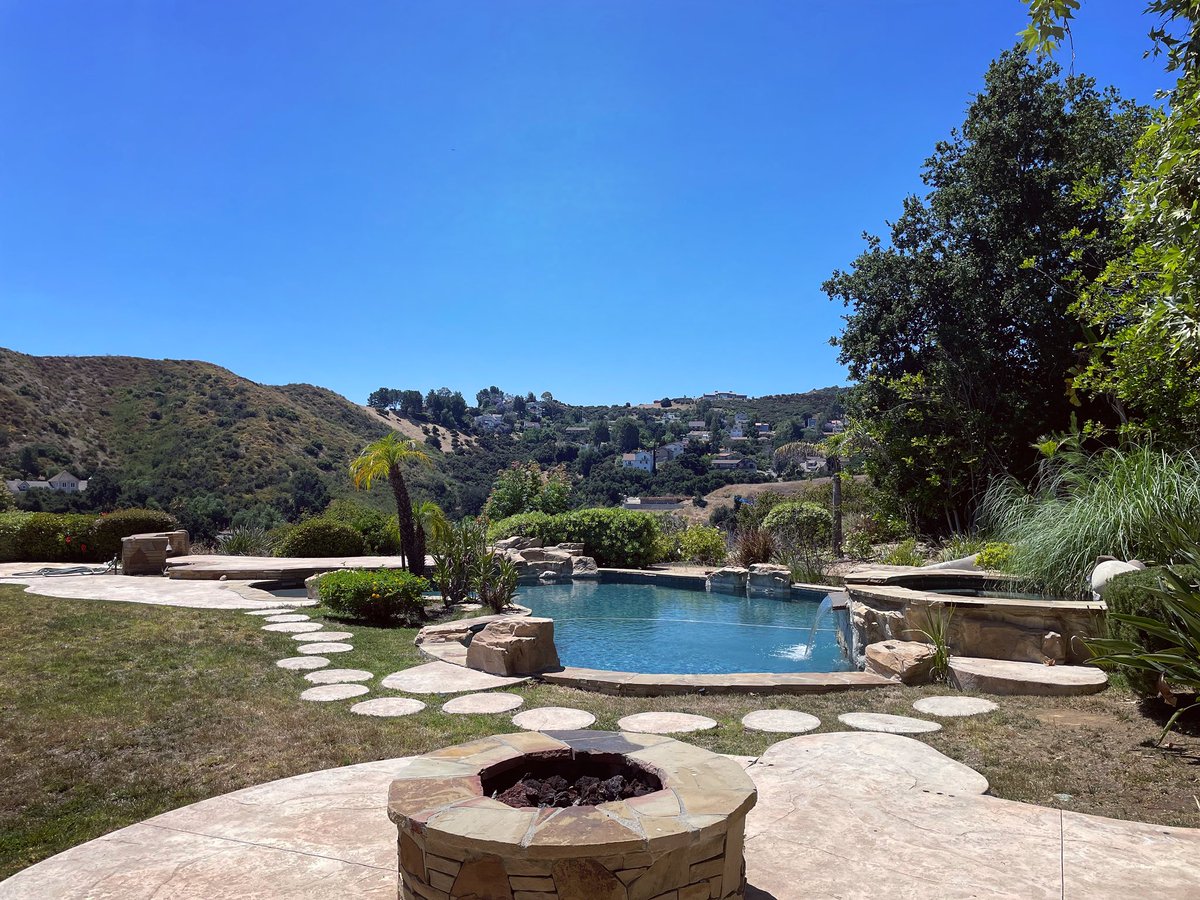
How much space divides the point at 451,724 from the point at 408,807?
8.78 feet

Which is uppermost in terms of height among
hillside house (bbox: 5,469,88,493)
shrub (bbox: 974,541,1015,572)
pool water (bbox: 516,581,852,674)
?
hillside house (bbox: 5,469,88,493)

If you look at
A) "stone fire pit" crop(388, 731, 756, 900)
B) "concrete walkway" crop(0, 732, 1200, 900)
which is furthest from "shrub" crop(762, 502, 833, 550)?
"stone fire pit" crop(388, 731, 756, 900)

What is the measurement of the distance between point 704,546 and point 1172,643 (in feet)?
43.7

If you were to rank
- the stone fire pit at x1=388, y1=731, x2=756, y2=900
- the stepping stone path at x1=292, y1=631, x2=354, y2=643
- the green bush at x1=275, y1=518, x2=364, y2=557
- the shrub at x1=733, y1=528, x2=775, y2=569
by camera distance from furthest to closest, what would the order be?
the green bush at x1=275, y1=518, x2=364, y2=557
the shrub at x1=733, y1=528, x2=775, y2=569
the stepping stone path at x1=292, y1=631, x2=354, y2=643
the stone fire pit at x1=388, y1=731, x2=756, y2=900

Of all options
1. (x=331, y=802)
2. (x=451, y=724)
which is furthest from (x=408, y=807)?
(x=451, y=724)

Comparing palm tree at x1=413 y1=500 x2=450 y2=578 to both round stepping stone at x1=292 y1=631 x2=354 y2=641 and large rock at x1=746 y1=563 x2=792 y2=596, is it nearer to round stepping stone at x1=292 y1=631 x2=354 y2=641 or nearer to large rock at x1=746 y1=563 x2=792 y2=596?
round stepping stone at x1=292 y1=631 x2=354 y2=641

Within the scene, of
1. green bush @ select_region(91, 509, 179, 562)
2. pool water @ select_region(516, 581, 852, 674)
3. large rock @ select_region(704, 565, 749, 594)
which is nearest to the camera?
pool water @ select_region(516, 581, 852, 674)

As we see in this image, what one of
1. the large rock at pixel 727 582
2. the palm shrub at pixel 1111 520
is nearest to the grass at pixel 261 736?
the palm shrub at pixel 1111 520

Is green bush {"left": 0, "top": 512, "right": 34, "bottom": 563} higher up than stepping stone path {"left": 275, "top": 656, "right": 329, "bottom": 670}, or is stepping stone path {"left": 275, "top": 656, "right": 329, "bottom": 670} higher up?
green bush {"left": 0, "top": 512, "right": 34, "bottom": 563}

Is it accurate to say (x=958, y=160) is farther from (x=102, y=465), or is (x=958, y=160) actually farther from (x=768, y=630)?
(x=102, y=465)

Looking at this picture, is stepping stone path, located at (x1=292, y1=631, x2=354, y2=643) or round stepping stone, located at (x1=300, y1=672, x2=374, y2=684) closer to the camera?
round stepping stone, located at (x1=300, y1=672, x2=374, y2=684)

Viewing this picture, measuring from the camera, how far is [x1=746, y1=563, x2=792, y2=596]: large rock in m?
13.4

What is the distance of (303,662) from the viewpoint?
6.63 metres

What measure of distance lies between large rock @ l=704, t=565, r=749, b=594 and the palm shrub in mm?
6654
